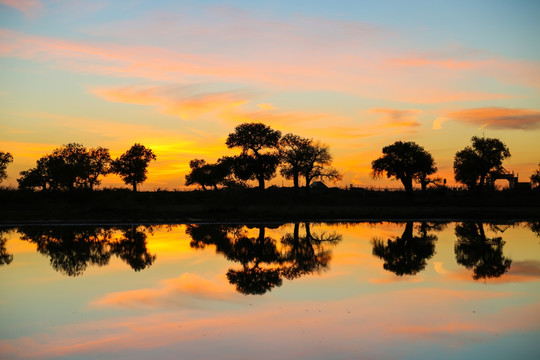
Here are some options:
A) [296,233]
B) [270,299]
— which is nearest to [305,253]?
[296,233]

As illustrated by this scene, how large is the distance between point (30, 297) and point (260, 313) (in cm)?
783

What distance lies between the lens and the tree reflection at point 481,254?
21.0m

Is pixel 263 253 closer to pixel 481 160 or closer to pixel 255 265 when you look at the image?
pixel 255 265

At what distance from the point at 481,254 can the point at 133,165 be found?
309 feet

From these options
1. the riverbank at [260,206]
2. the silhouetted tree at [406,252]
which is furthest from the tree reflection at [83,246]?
the silhouetted tree at [406,252]

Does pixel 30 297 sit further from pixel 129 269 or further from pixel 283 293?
pixel 283 293

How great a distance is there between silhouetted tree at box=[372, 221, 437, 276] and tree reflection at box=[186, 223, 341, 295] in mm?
2884

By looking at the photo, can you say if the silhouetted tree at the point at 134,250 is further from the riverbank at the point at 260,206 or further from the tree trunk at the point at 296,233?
the riverbank at the point at 260,206

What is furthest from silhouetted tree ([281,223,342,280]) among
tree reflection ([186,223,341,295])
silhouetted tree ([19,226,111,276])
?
silhouetted tree ([19,226,111,276])

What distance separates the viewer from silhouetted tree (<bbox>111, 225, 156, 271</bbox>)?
78.3ft

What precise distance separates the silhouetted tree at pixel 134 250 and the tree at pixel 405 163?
6481cm

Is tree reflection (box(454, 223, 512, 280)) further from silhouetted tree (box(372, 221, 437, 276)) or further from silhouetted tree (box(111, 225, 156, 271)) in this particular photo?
silhouetted tree (box(111, 225, 156, 271))

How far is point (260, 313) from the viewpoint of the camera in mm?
14227

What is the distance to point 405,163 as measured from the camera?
93312mm
